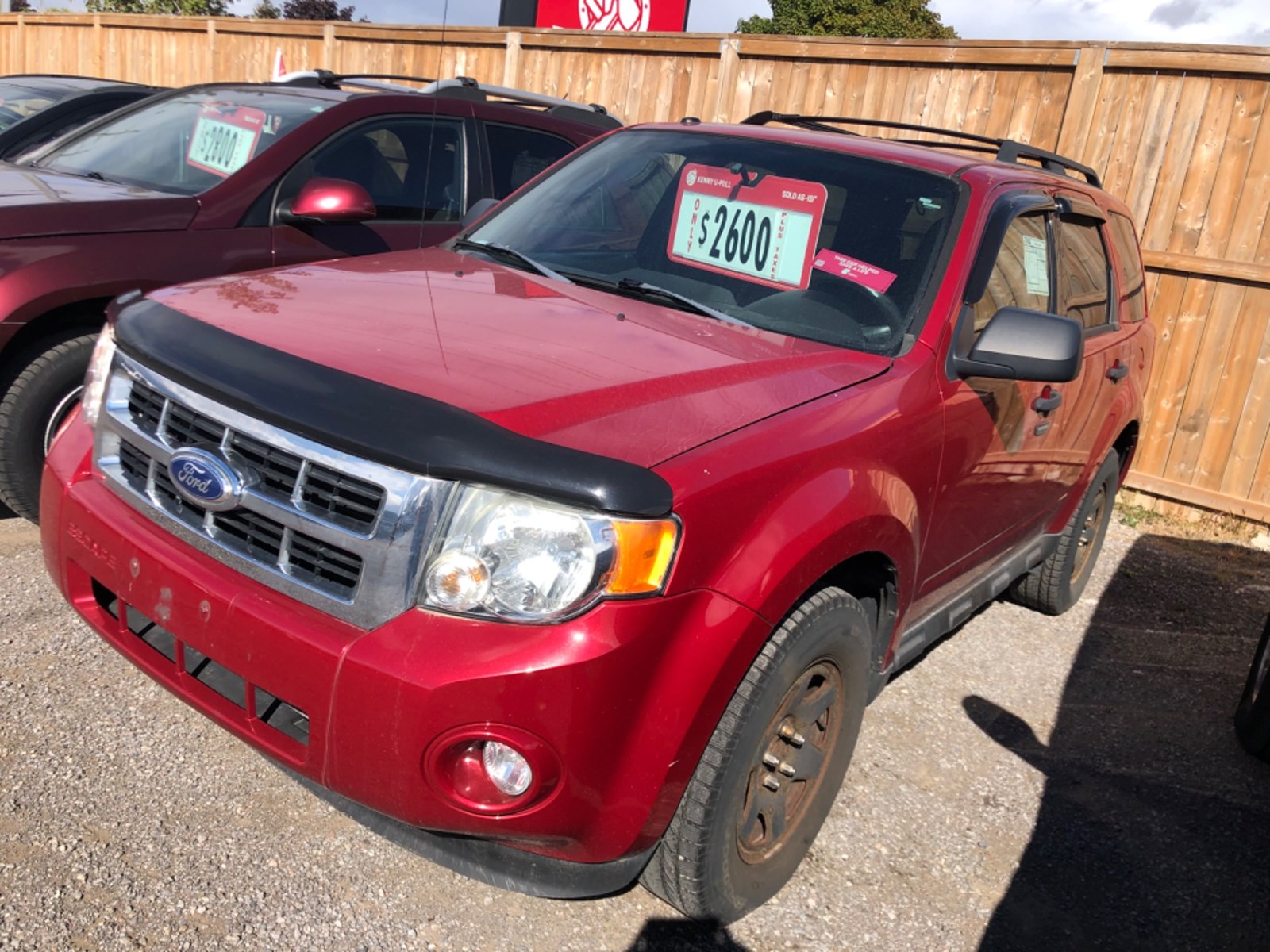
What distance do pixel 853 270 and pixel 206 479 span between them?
1.82m

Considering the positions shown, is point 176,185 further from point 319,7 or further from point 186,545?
point 319,7

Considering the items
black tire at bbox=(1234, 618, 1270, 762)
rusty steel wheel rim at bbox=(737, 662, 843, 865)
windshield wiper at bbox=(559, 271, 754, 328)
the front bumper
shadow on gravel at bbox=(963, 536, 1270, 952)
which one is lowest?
shadow on gravel at bbox=(963, 536, 1270, 952)

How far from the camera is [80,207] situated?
13.1 ft

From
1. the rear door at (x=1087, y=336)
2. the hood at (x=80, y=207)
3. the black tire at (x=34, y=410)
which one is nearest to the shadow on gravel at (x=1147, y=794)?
the rear door at (x=1087, y=336)

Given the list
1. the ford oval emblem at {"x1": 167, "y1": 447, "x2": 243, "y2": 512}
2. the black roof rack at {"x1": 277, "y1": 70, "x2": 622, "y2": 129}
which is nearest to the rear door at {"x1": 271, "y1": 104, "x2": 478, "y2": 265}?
the black roof rack at {"x1": 277, "y1": 70, "x2": 622, "y2": 129}

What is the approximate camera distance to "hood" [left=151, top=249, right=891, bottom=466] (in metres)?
2.18

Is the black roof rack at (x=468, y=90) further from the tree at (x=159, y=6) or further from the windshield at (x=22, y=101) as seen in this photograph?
the tree at (x=159, y=6)

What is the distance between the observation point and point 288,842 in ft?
8.80

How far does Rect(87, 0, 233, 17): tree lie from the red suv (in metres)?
24.1

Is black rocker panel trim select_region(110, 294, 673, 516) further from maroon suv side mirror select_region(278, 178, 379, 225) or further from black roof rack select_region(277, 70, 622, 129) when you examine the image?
black roof rack select_region(277, 70, 622, 129)

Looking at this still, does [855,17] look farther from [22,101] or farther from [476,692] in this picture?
[476,692]

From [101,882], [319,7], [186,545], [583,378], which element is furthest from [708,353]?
[319,7]

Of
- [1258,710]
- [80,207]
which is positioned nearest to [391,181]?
[80,207]

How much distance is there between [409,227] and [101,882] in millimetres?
3264
